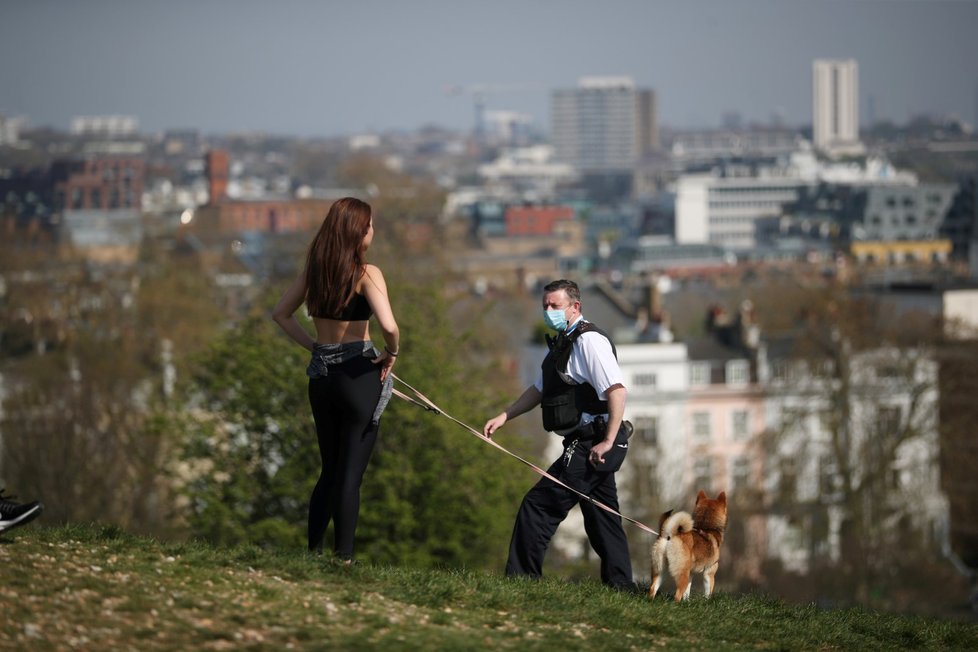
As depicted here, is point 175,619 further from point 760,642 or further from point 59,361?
point 59,361

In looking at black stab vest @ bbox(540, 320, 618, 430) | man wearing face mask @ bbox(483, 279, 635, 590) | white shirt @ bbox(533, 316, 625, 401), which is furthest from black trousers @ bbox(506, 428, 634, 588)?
white shirt @ bbox(533, 316, 625, 401)

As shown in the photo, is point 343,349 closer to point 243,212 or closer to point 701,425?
point 701,425

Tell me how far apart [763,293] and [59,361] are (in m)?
45.5

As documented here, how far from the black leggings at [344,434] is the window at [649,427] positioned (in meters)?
50.4

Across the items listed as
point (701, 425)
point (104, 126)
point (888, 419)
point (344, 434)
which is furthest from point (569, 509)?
Answer: point (104, 126)

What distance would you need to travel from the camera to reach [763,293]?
342 ft

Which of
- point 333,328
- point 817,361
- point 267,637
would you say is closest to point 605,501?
point 333,328

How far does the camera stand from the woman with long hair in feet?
34.8

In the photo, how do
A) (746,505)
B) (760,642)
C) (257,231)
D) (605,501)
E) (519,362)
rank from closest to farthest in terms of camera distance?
(760,642) < (605,501) < (746,505) < (519,362) < (257,231)

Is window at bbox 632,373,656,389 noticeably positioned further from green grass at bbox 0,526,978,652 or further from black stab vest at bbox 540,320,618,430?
black stab vest at bbox 540,320,618,430

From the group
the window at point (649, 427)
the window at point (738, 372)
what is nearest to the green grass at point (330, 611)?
the window at point (649, 427)

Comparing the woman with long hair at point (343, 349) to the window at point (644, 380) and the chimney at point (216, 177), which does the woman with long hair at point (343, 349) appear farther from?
the chimney at point (216, 177)

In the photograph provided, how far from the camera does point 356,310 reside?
10766 millimetres

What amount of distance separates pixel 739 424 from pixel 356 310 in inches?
2253
